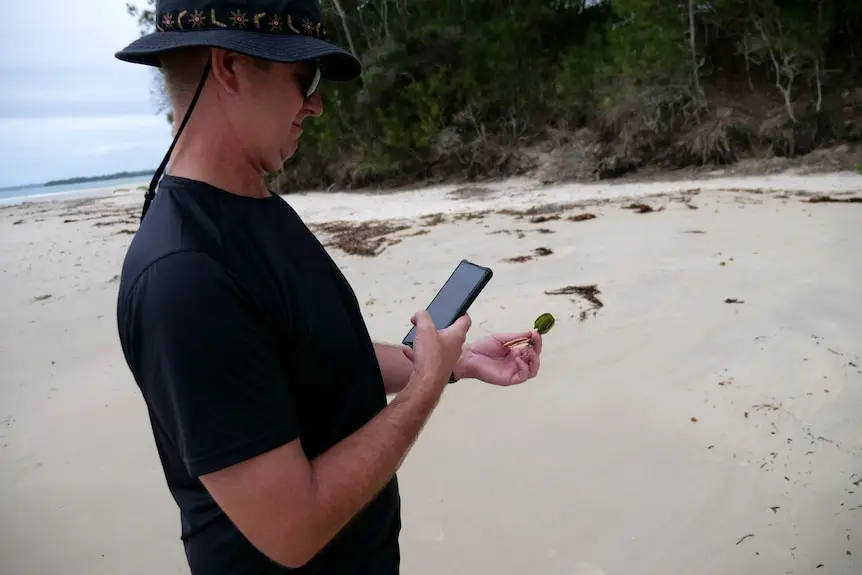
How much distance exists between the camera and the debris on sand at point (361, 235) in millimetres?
6512

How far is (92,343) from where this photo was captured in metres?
4.28

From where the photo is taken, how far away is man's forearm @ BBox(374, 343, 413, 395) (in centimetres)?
135

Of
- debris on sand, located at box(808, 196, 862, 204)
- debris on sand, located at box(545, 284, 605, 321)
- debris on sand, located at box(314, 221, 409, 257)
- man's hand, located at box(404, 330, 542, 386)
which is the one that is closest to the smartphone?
man's hand, located at box(404, 330, 542, 386)

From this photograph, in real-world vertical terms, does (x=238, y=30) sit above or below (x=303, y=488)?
above

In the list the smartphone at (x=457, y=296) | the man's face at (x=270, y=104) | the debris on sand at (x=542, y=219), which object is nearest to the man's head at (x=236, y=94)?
the man's face at (x=270, y=104)

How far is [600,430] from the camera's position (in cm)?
247

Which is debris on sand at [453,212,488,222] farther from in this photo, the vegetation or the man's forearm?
the man's forearm

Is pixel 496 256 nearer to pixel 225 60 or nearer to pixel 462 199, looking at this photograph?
pixel 225 60

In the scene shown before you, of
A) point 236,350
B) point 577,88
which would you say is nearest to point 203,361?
point 236,350

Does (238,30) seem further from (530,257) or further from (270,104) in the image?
(530,257)

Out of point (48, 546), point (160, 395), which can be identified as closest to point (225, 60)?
point (160, 395)

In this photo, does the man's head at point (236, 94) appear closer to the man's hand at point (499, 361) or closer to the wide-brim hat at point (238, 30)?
the wide-brim hat at point (238, 30)

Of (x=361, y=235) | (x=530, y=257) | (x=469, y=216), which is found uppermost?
(x=530, y=257)

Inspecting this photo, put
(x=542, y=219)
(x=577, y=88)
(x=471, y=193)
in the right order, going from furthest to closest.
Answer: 1. (x=577, y=88)
2. (x=471, y=193)
3. (x=542, y=219)
